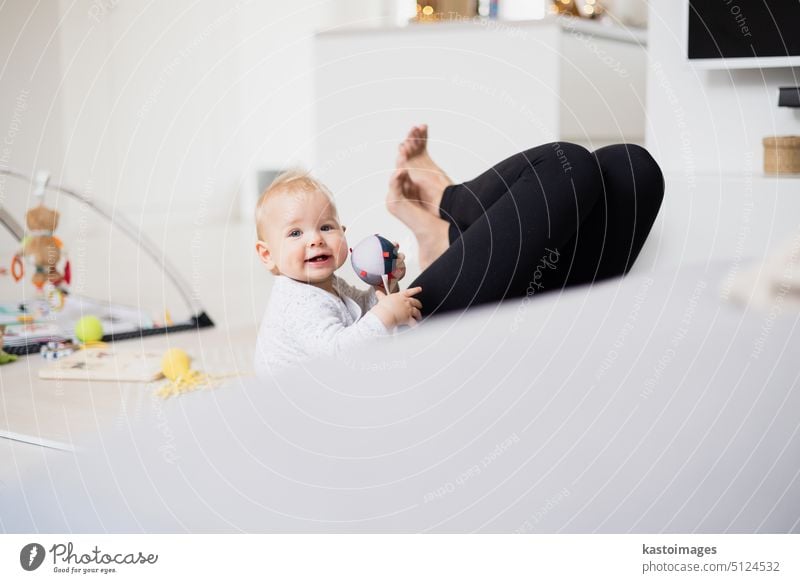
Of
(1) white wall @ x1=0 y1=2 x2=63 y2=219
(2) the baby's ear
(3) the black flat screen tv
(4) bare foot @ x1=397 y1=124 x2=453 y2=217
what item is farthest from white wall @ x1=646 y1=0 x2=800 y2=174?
(1) white wall @ x1=0 y1=2 x2=63 y2=219

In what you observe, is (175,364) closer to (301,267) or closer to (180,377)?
(180,377)

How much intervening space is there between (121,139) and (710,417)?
9.33 ft

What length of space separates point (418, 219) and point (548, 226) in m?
0.38

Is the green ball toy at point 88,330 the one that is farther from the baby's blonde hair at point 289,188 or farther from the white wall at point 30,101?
the white wall at point 30,101

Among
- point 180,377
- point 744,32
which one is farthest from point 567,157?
point 744,32

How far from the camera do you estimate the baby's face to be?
99cm

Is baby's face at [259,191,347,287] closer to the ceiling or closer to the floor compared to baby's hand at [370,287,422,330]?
closer to the ceiling

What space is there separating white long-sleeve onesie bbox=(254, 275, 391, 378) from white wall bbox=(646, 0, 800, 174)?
3.36 feet

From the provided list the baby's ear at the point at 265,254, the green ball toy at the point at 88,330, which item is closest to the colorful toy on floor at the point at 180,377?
the green ball toy at the point at 88,330

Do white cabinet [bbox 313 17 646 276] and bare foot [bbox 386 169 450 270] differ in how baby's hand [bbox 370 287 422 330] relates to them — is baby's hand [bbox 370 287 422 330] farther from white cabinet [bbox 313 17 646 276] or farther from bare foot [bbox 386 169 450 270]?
white cabinet [bbox 313 17 646 276]

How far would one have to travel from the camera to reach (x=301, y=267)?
0.99 m

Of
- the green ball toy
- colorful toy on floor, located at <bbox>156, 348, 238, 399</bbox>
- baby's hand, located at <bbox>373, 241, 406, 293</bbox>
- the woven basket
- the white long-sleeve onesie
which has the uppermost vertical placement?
the woven basket

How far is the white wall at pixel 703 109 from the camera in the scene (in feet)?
5.85

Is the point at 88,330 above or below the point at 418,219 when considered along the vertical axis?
below
